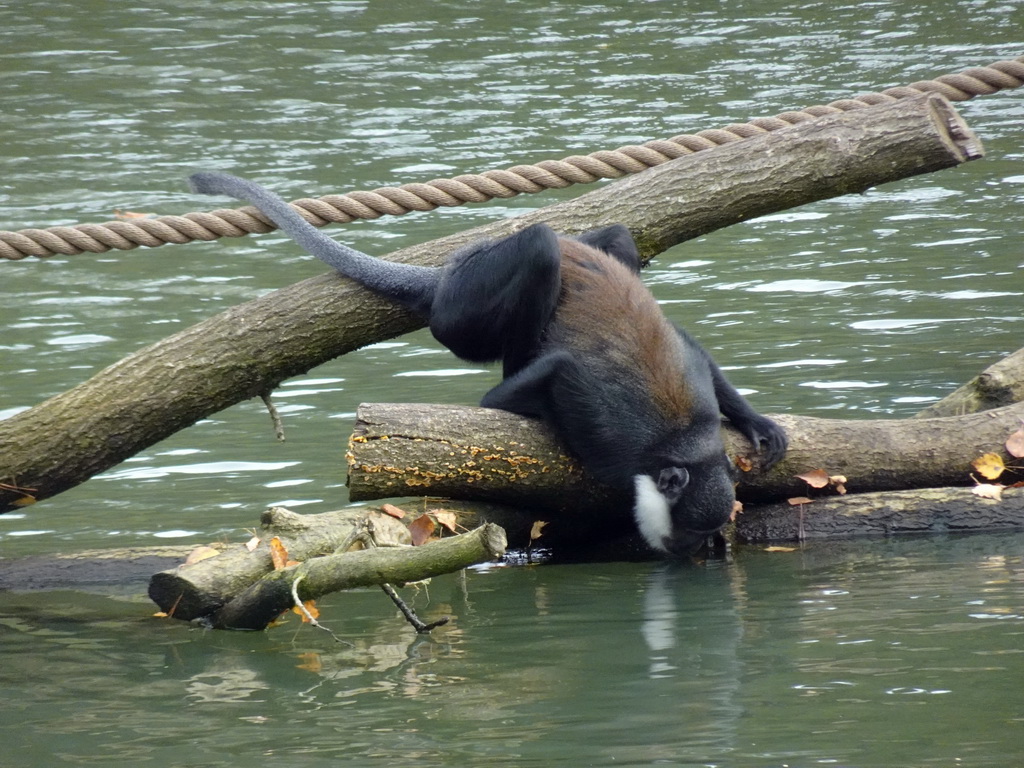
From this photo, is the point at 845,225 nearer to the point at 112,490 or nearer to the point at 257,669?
the point at 112,490

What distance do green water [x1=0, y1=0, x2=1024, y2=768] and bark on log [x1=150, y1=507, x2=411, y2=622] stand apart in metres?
0.15

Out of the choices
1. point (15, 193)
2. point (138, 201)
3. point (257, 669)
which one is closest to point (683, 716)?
point (257, 669)

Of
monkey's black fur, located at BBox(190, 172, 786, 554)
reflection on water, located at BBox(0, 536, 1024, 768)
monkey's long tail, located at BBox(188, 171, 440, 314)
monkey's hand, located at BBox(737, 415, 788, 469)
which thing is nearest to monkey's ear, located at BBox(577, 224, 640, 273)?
monkey's black fur, located at BBox(190, 172, 786, 554)

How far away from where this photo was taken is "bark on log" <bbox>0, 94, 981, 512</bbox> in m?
6.14

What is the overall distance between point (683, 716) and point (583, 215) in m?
2.93

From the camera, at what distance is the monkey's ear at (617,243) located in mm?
6496

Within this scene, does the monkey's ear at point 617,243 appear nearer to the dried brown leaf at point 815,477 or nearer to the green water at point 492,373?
the dried brown leaf at point 815,477

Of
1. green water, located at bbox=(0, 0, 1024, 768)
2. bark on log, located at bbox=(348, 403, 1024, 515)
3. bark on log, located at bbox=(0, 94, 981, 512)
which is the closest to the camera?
green water, located at bbox=(0, 0, 1024, 768)

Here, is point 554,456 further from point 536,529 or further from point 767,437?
point 767,437

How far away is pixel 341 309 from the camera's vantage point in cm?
631

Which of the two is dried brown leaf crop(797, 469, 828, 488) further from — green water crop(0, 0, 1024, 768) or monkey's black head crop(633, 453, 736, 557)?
monkey's black head crop(633, 453, 736, 557)

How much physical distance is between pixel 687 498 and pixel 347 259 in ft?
5.85

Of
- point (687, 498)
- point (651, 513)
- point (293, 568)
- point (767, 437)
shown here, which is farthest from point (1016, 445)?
point (293, 568)

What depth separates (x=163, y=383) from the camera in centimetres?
615
